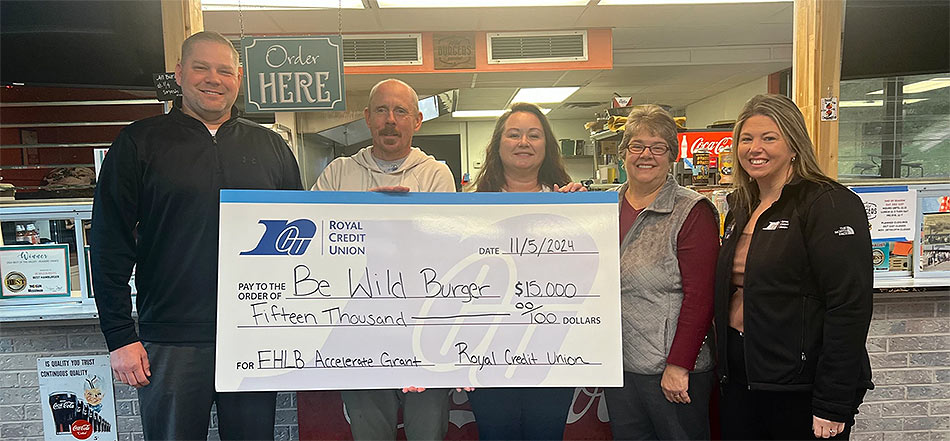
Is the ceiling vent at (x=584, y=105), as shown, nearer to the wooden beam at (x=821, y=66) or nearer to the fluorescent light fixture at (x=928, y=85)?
the fluorescent light fixture at (x=928, y=85)

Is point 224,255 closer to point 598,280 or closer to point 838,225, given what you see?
→ point 598,280

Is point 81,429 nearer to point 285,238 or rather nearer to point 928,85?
point 285,238

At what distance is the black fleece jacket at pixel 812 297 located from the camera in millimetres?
1456

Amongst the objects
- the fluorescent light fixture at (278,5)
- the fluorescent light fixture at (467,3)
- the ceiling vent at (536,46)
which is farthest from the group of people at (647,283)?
the ceiling vent at (536,46)

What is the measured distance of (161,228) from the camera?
159cm

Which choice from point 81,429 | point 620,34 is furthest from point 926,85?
point 81,429

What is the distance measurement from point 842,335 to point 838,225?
31cm

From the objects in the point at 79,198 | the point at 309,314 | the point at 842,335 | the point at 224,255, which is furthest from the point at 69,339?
the point at 842,335

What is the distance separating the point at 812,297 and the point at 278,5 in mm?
4126

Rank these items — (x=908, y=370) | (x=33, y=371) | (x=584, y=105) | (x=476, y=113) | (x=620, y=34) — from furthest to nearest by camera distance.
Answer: (x=476, y=113) < (x=584, y=105) < (x=620, y=34) < (x=908, y=370) < (x=33, y=371)

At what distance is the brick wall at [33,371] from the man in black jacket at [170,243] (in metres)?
0.62

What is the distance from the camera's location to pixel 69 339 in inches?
82.8

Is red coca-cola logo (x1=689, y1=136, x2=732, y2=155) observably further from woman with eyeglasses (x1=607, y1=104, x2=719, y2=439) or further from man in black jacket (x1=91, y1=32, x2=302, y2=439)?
man in black jacket (x1=91, y1=32, x2=302, y2=439)

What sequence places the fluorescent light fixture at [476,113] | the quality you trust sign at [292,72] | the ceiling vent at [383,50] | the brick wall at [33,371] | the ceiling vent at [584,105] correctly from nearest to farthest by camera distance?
the quality you trust sign at [292,72], the brick wall at [33,371], the ceiling vent at [383,50], the ceiling vent at [584,105], the fluorescent light fixture at [476,113]
